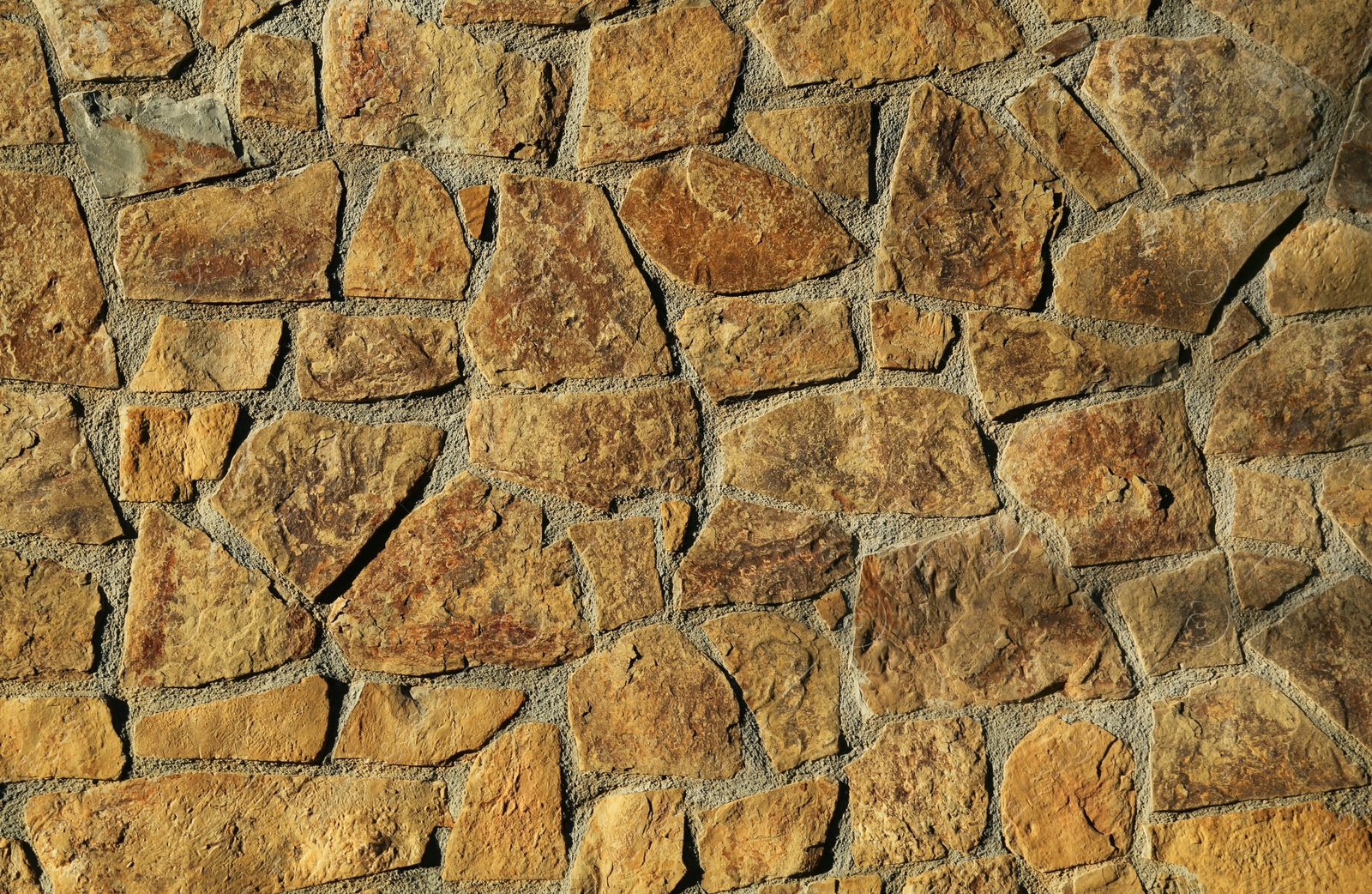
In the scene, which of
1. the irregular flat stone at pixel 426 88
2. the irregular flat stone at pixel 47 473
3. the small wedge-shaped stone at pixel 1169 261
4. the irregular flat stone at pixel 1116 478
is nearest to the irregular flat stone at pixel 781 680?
the irregular flat stone at pixel 1116 478

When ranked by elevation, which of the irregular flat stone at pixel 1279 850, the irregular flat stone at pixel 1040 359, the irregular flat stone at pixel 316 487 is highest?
the irregular flat stone at pixel 1040 359

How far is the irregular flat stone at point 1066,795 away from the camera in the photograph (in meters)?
1.75

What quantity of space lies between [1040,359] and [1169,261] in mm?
265

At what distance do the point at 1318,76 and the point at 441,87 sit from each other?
142 cm

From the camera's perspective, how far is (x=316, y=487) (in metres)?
1.66

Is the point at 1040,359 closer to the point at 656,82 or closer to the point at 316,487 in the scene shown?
the point at 656,82

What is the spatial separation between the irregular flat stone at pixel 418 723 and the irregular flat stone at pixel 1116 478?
37.4 inches

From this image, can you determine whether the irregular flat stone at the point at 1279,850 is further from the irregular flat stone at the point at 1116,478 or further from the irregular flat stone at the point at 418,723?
the irregular flat stone at the point at 418,723

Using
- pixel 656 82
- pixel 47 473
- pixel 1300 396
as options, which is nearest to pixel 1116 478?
pixel 1300 396

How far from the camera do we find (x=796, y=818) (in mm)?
1726

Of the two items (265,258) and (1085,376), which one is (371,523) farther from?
(1085,376)

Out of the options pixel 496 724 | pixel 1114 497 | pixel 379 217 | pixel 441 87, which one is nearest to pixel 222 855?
pixel 496 724

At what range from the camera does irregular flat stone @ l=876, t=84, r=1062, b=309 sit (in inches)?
67.5

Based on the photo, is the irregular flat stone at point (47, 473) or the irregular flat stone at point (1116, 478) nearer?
the irregular flat stone at point (47, 473)
